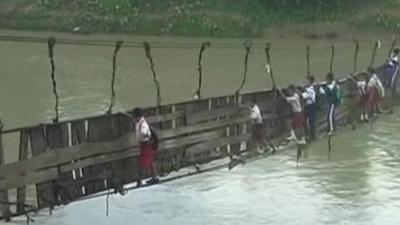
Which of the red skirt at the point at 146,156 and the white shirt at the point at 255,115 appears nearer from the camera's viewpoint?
the red skirt at the point at 146,156

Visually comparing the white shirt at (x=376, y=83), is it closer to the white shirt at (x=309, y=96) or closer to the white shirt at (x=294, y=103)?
the white shirt at (x=309, y=96)

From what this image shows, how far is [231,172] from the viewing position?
14.6 meters

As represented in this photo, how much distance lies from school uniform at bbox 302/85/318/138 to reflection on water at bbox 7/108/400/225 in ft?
3.60

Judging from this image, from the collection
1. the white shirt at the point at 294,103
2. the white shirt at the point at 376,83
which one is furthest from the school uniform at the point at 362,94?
the white shirt at the point at 294,103

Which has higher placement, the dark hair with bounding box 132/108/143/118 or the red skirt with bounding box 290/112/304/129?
the dark hair with bounding box 132/108/143/118

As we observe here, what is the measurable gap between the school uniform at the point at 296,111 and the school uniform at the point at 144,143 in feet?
10.3

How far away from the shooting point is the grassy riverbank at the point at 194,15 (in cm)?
3198

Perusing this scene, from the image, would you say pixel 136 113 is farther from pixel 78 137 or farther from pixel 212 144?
pixel 212 144

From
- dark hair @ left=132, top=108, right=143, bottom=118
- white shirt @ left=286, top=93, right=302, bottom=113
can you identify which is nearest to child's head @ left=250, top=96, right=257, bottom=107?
white shirt @ left=286, top=93, right=302, bottom=113

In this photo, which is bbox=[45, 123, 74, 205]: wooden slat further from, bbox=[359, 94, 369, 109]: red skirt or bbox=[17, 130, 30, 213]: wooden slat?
bbox=[359, 94, 369, 109]: red skirt

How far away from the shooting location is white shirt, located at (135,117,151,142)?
9.18 meters

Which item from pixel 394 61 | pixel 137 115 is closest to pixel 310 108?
pixel 137 115

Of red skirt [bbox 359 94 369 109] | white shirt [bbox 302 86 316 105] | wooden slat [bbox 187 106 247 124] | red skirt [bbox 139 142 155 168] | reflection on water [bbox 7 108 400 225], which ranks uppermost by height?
wooden slat [bbox 187 106 247 124]

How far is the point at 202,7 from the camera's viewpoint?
33750 millimetres
